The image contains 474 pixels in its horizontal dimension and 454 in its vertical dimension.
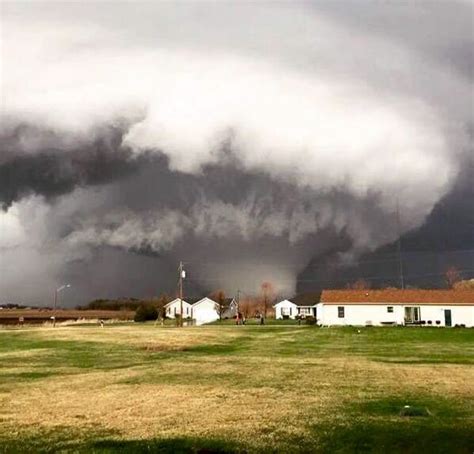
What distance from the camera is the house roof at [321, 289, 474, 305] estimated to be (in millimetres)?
94062

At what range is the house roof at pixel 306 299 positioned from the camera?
150 meters

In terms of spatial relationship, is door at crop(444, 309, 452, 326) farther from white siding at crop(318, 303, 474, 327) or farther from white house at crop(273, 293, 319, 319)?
white house at crop(273, 293, 319, 319)

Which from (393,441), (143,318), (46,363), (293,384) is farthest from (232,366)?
(143,318)

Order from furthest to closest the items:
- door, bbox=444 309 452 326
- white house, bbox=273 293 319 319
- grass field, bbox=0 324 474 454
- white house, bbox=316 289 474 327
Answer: white house, bbox=273 293 319 319 < white house, bbox=316 289 474 327 < door, bbox=444 309 452 326 < grass field, bbox=0 324 474 454

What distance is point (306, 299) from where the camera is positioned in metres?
159

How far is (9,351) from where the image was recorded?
47156 mm

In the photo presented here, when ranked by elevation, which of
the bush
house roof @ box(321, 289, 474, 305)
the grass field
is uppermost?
house roof @ box(321, 289, 474, 305)

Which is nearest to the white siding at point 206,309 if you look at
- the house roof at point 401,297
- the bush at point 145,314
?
the bush at point 145,314

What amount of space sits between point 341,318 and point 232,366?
202 ft

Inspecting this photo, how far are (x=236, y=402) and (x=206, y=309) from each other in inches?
6204

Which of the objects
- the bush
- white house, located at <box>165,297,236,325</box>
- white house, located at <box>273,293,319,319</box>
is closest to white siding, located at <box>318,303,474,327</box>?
white house, located at <box>273,293,319,319</box>

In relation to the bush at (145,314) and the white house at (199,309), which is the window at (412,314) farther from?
the white house at (199,309)

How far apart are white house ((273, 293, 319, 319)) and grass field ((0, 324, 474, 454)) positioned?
346ft

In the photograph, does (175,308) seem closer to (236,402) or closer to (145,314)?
(145,314)
